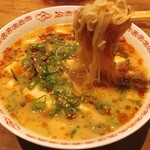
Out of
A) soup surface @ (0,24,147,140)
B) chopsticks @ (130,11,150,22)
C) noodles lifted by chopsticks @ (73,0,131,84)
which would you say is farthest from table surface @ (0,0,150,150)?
chopsticks @ (130,11,150,22)

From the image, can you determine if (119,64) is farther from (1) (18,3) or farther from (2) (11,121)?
(1) (18,3)

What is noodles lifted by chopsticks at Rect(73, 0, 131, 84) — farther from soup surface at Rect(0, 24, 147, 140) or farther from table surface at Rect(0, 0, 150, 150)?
table surface at Rect(0, 0, 150, 150)

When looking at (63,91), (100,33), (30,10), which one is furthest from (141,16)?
(30,10)

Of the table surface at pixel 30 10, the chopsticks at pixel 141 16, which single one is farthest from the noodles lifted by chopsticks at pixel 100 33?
the table surface at pixel 30 10

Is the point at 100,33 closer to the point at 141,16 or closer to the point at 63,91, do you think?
the point at 141,16

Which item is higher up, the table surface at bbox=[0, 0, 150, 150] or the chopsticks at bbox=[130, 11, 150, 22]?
the chopsticks at bbox=[130, 11, 150, 22]

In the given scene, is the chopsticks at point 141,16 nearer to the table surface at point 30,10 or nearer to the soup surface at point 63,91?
Result: the soup surface at point 63,91
